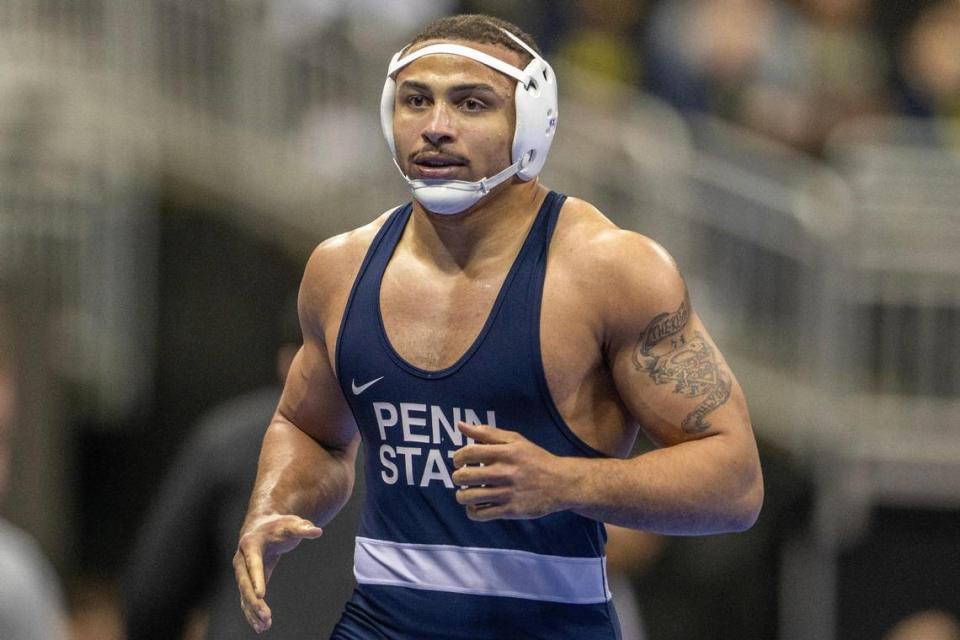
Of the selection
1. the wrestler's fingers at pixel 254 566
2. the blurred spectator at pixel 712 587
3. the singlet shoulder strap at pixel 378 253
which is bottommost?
the blurred spectator at pixel 712 587

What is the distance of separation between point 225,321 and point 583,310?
7480 mm

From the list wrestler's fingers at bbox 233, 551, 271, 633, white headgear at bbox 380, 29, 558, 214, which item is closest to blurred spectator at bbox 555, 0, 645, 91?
white headgear at bbox 380, 29, 558, 214

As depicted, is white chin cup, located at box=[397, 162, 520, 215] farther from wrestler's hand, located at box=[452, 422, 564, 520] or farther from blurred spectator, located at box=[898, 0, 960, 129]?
blurred spectator, located at box=[898, 0, 960, 129]

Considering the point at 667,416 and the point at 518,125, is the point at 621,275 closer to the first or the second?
the point at 667,416

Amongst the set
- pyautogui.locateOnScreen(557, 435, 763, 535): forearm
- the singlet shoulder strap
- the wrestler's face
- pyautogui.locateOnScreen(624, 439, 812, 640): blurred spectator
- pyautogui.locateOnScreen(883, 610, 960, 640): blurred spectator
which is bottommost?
pyautogui.locateOnScreen(624, 439, 812, 640): blurred spectator

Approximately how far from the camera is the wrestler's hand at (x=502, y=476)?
12.5ft

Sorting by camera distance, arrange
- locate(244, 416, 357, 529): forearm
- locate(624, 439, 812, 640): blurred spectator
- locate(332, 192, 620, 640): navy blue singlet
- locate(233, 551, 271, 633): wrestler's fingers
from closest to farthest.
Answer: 1. locate(233, 551, 271, 633): wrestler's fingers
2. locate(332, 192, 620, 640): navy blue singlet
3. locate(244, 416, 357, 529): forearm
4. locate(624, 439, 812, 640): blurred spectator

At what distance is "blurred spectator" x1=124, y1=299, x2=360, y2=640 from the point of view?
211 inches

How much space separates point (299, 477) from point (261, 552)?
405mm

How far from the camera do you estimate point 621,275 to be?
4.24 metres

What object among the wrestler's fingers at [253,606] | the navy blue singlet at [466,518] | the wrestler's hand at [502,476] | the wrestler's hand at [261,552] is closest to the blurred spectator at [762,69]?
the navy blue singlet at [466,518]

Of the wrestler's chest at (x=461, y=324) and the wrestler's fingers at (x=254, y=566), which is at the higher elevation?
the wrestler's chest at (x=461, y=324)

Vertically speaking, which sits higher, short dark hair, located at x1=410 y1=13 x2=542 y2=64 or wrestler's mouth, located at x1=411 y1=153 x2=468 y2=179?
short dark hair, located at x1=410 y1=13 x2=542 y2=64

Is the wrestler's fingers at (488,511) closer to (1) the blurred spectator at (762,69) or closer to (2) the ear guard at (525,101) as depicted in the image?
(2) the ear guard at (525,101)
